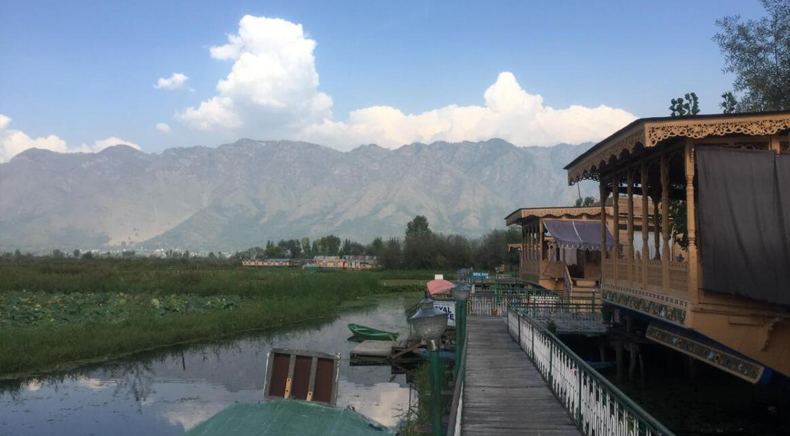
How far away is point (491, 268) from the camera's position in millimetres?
79812

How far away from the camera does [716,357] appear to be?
11.0 metres

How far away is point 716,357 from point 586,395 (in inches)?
177

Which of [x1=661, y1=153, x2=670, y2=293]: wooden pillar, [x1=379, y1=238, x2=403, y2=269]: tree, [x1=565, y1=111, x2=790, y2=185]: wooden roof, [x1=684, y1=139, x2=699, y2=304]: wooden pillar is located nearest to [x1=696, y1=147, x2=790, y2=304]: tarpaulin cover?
[x1=684, y1=139, x2=699, y2=304]: wooden pillar

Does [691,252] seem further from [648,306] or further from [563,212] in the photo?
[563,212]

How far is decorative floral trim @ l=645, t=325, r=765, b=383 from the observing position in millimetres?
10127

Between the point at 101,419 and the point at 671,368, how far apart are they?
1575 cm

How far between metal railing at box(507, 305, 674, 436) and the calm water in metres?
6.06

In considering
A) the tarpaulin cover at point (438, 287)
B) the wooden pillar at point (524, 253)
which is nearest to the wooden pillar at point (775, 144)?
the tarpaulin cover at point (438, 287)

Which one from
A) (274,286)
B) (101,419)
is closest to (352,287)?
(274,286)

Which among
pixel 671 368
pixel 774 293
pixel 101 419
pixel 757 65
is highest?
pixel 757 65

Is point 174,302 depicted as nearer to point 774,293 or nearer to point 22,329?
point 22,329

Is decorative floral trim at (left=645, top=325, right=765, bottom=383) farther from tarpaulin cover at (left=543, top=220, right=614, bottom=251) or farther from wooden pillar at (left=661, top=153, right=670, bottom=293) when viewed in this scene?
tarpaulin cover at (left=543, top=220, right=614, bottom=251)

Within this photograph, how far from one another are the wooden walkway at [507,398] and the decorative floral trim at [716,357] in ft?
9.45

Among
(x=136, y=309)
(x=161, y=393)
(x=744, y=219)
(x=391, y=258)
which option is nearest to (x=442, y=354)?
(x=161, y=393)
